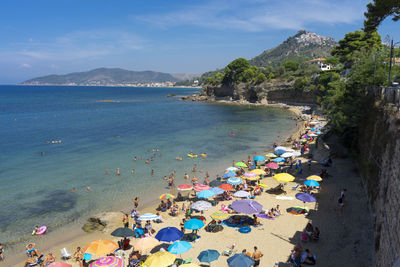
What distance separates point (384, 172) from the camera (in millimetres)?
10945

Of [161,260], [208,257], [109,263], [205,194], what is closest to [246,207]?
[205,194]

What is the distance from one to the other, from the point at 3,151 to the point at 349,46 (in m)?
64.9

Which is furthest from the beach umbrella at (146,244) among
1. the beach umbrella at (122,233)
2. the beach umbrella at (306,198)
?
the beach umbrella at (306,198)

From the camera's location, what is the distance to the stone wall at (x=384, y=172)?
7.86 meters

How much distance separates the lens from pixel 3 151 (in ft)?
111

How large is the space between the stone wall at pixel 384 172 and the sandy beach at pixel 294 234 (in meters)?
1.25

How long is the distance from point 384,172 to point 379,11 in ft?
37.8

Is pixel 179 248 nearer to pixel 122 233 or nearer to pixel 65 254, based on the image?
pixel 122 233

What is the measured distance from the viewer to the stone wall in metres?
7.86

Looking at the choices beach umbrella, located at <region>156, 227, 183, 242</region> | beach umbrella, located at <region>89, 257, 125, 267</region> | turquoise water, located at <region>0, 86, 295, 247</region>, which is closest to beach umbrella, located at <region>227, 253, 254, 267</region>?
beach umbrella, located at <region>156, 227, 183, 242</region>

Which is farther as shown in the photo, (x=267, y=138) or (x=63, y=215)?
(x=267, y=138)

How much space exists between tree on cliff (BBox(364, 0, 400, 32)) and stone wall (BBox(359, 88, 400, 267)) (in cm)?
443

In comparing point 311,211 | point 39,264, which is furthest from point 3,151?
point 311,211

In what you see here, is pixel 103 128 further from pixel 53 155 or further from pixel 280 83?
pixel 280 83
